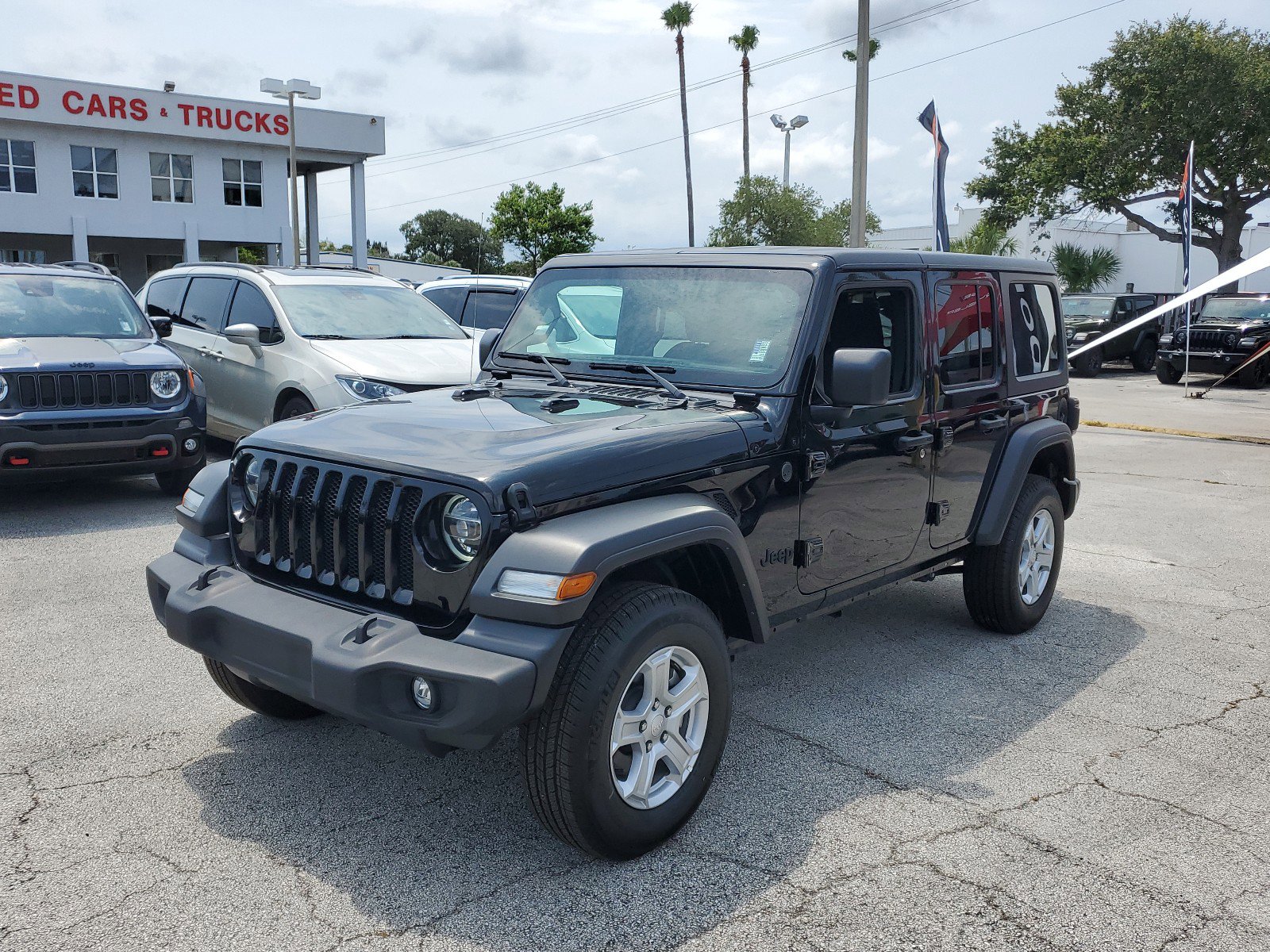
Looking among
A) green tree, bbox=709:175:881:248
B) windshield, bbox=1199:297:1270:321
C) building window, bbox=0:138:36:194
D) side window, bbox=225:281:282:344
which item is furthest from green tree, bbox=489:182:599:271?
side window, bbox=225:281:282:344

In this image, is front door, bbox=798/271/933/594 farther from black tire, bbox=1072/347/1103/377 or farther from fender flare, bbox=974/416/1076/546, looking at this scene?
black tire, bbox=1072/347/1103/377

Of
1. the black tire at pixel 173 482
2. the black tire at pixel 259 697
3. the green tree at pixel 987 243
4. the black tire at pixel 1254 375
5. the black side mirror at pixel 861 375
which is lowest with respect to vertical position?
the black tire at pixel 259 697

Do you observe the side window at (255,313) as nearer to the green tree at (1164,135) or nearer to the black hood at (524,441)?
the black hood at (524,441)

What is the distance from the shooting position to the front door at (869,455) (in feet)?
13.5

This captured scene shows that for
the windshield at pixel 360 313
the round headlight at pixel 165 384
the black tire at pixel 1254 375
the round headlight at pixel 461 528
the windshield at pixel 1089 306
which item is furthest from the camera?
the windshield at pixel 1089 306

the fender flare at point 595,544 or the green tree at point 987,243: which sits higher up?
the green tree at point 987,243

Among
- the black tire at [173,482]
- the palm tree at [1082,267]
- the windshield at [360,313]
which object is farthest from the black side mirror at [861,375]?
the palm tree at [1082,267]

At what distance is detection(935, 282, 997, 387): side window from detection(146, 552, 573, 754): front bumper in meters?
2.58

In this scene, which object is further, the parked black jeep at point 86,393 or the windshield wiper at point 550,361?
the parked black jeep at point 86,393

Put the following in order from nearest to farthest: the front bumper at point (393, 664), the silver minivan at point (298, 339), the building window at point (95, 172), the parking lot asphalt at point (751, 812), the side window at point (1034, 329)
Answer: the front bumper at point (393, 664) < the parking lot asphalt at point (751, 812) < the side window at point (1034, 329) < the silver minivan at point (298, 339) < the building window at point (95, 172)

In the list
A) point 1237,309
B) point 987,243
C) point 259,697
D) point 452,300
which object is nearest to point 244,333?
point 259,697

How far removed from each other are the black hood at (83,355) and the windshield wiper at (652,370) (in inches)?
197

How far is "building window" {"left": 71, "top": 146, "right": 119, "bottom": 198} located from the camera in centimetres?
3591

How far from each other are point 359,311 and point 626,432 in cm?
662
